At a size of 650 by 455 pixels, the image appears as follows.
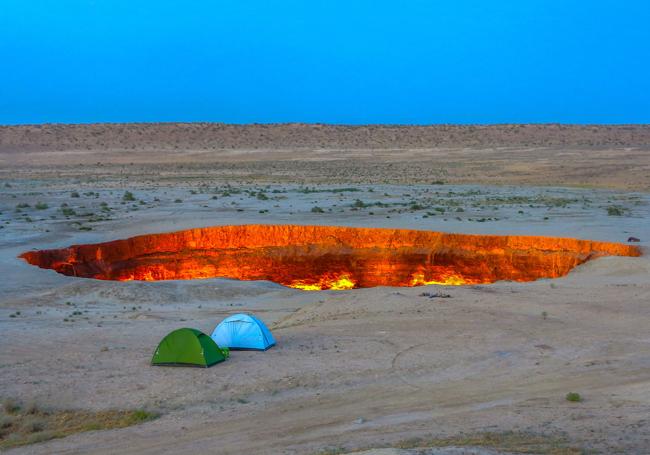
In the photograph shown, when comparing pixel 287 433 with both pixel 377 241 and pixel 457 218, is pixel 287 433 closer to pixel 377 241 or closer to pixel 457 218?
pixel 377 241

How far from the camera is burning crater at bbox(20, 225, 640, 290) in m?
25.0

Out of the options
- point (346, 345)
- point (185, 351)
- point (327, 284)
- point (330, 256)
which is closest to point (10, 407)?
Answer: point (185, 351)

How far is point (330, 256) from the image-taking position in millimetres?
27141

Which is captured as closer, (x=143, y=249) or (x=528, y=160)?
(x=143, y=249)

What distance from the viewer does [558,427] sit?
9625 mm

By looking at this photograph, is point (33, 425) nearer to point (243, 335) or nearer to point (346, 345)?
point (243, 335)

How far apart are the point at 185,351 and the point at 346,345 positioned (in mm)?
2876

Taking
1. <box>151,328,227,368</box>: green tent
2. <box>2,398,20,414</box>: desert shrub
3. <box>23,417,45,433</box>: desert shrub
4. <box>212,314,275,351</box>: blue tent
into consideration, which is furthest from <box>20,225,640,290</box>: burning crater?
<box>23,417,45,433</box>: desert shrub

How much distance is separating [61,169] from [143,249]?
1778 inches

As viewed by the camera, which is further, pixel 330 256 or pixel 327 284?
pixel 330 256

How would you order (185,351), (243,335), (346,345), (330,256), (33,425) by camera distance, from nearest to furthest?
(33,425), (185,351), (243,335), (346,345), (330,256)

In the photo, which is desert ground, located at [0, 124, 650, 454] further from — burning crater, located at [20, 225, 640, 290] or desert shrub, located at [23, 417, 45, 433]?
burning crater, located at [20, 225, 640, 290]

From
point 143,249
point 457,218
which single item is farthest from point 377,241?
point 143,249

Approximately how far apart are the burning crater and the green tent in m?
12.0
